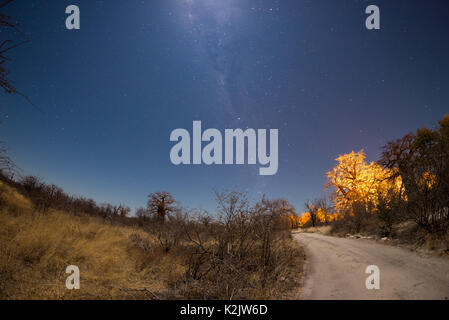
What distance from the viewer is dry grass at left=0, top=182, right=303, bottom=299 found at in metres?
4.41

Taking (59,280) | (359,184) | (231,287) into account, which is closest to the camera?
(231,287)

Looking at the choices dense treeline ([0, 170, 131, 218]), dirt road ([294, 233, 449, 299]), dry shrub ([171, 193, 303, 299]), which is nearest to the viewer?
dirt road ([294, 233, 449, 299])

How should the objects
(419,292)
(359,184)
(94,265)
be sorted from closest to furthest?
→ (419,292), (94,265), (359,184)

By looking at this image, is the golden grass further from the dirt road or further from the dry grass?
the dirt road

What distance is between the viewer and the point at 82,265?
6.00m

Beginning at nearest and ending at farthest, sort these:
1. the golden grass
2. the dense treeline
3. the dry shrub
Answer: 1. the golden grass
2. the dry shrub
3. the dense treeline

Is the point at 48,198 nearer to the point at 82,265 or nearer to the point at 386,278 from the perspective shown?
the point at 82,265

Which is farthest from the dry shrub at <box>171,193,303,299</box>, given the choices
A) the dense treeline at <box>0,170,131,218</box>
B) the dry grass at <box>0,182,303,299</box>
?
the dense treeline at <box>0,170,131,218</box>

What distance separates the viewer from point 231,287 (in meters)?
4.39

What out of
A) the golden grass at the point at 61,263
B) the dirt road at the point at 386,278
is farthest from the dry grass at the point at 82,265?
the dirt road at the point at 386,278

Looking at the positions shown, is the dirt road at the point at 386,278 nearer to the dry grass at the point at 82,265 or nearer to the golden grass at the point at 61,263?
the dry grass at the point at 82,265
